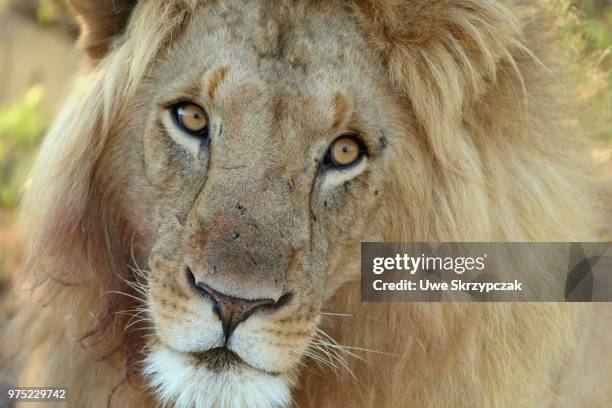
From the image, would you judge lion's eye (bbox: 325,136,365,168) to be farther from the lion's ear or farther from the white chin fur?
the lion's ear

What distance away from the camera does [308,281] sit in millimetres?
2041

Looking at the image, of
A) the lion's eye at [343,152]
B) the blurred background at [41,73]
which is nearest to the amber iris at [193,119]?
the lion's eye at [343,152]

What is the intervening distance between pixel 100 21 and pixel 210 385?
1.06 meters

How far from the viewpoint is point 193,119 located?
7.01 ft

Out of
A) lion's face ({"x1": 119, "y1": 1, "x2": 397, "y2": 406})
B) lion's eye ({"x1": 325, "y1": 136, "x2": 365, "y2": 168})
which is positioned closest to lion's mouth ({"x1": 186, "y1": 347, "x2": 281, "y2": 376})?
lion's face ({"x1": 119, "y1": 1, "x2": 397, "y2": 406})

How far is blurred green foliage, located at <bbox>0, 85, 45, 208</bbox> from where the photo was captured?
4.34 metres

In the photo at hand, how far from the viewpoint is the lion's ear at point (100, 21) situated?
233 centimetres

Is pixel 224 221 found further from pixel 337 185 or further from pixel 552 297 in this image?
pixel 552 297

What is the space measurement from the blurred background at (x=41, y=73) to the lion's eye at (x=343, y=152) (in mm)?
724

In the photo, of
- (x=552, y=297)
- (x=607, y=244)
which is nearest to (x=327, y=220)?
(x=552, y=297)

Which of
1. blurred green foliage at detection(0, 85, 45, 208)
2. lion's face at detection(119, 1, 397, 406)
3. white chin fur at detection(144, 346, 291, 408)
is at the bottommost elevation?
white chin fur at detection(144, 346, 291, 408)

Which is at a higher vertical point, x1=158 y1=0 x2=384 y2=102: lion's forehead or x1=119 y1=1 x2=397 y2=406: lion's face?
x1=158 y1=0 x2=384 y2=102: lion's forehead

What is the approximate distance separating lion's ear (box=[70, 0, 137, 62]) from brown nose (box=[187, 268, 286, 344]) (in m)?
0.86

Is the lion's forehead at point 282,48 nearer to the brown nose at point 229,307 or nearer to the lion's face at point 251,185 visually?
the lion's face at point 251,185
